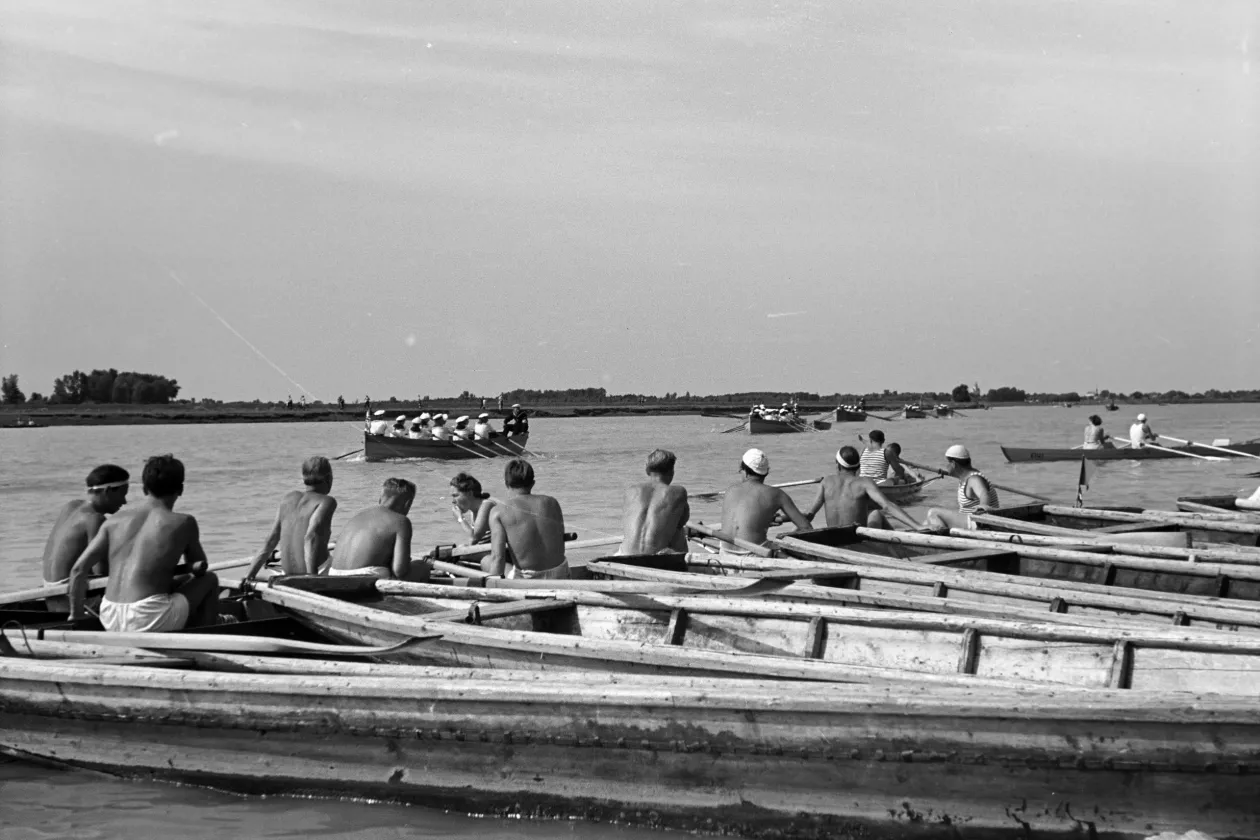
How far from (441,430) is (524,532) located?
3046cm

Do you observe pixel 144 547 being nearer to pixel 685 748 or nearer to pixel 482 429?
pixel 685 748

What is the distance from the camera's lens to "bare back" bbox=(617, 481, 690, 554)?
924cm

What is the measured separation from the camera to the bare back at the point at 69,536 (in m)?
7.97

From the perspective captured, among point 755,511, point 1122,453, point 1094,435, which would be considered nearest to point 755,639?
point 755,511

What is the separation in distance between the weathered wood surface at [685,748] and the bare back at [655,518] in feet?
12.0

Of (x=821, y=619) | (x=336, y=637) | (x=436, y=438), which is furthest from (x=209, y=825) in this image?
(x=436, y=438)

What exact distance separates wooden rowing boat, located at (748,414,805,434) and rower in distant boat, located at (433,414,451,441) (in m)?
30.7

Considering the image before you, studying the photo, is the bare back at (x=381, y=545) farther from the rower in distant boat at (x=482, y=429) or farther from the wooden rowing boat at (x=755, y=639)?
the rower in distant boat at (x=482, y=429)

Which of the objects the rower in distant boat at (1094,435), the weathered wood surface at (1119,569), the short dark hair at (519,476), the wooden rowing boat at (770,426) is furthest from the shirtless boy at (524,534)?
the wooden rowing boat at (770,426)

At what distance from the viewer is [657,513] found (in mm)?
9234

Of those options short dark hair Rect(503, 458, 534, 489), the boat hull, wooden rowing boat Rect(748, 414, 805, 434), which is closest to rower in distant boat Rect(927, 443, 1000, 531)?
short dark hair Rect(503, 458, 534, 489)

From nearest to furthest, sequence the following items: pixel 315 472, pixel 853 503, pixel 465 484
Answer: pixel 315 472 → pixel 465 484 → pixel 853 503

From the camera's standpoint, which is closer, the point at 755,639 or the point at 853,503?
the point at 755,639

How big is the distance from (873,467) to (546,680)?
42.0ft
